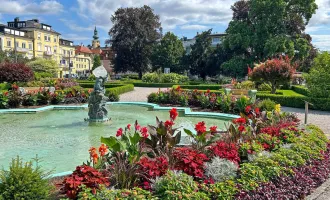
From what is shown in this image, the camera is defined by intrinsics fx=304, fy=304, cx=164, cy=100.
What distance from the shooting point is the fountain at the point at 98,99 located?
33.6 feet

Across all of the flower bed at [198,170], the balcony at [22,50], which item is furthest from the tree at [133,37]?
the flower bed at [198,170]

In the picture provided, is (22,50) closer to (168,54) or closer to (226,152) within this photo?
(168,54)

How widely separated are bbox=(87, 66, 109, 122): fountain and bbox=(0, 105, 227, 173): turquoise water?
0.37 meters

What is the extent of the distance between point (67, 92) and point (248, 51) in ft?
83.3

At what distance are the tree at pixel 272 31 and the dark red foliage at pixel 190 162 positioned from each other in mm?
28398

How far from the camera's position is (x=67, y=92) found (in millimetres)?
16609

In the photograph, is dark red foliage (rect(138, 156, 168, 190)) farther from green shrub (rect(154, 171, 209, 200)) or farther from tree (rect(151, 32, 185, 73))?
tree (rect(151, 32, 185, 73))

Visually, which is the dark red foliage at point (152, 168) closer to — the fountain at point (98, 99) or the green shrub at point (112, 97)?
the fountain at point (98, 99)

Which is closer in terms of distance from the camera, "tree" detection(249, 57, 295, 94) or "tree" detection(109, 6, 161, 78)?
"tree" detection(249, 57, 295, 94)

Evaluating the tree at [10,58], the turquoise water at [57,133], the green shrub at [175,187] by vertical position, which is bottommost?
the turquoise water at [57,133]

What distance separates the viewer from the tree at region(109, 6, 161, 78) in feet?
148

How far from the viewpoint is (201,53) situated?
41250 millimetres

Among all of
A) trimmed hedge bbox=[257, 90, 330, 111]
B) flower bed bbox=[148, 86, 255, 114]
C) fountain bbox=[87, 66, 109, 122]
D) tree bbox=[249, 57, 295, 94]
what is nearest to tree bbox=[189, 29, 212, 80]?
tree bbox=[249, 57, 295, 94]

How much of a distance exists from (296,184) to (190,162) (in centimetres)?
178
